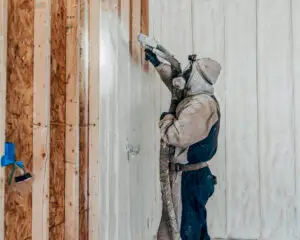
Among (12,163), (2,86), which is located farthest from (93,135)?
(2,86)

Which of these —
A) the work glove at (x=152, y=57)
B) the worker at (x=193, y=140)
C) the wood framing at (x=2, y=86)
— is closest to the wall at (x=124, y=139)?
the work glove at (x=152, y=57)

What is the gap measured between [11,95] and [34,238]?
1.83 feet

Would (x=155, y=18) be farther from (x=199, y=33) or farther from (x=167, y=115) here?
(x=167, y=115)

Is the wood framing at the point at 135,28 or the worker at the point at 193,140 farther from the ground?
the wood framing at the point at 135,28

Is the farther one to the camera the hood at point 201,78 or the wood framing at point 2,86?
the hood at point 201,78

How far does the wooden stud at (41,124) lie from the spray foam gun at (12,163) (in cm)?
6

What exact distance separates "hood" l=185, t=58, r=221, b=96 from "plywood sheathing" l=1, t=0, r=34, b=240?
4.46 ft

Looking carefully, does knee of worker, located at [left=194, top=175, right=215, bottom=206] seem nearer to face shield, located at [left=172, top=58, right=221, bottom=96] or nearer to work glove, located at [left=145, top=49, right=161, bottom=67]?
face shield, located at [left=172, top=58, right=221, bottom=96]

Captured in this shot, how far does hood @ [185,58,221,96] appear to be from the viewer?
266 centimetres

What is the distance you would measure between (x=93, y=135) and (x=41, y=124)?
0.56 meters

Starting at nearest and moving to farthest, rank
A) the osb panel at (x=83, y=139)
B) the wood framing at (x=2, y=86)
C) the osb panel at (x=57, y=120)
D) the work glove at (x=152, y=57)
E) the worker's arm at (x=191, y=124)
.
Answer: the wood framing at (x=2, y=86)
the osb panel at (x=57, y=120)
the osb panel at (x=83, y=139)
the worker's arm at (x=191, y=124)
the work glove at (x=152, y=57)

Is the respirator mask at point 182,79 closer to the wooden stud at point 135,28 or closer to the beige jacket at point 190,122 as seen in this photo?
the beige jacket at point 190,122

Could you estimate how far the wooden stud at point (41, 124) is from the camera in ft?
5.01

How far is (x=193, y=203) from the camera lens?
8.86ft
